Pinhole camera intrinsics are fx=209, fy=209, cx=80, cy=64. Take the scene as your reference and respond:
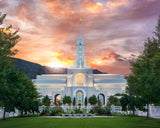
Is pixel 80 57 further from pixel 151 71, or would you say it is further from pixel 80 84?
pixel 151 71

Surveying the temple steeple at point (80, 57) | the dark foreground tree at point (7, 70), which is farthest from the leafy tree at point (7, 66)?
the temple steeple at point (80, 57)

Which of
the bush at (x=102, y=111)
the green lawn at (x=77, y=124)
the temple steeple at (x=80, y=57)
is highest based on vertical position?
the temple steeple at (x=80, y=57)

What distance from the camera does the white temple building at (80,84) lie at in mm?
65625

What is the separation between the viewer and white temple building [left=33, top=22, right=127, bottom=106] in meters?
65.6

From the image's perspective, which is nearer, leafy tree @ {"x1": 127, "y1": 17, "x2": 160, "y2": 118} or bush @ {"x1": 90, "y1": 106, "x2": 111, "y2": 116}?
leafy tree @ {"x1": 127, "y1": 17, "x2": 160, "y2": 118}

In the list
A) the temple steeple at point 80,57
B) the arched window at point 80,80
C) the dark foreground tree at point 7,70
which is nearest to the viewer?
the dark foreground tree at point 7,70

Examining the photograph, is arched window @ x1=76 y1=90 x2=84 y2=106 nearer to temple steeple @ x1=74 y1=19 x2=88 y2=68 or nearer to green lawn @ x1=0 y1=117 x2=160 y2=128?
temple steeple @ x1=74 y1=19 x2=88 y2=68

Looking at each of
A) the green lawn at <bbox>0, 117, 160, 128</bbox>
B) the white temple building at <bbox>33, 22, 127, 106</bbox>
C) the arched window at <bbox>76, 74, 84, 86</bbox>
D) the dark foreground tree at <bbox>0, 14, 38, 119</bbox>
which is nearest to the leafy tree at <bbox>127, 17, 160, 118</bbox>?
the green lawn at <bbox>0, 117, 160, 128</bbox>

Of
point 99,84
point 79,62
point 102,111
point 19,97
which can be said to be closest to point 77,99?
point 99,84

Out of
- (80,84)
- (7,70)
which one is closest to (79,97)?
(80,84)

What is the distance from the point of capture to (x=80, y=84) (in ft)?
224

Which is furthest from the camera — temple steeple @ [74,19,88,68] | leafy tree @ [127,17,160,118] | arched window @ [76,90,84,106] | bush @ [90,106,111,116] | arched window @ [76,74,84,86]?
temple steeple @ [74,19,88,68]

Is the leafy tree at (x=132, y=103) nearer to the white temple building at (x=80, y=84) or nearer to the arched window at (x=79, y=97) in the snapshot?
the white temple building at (x=80, y=84)

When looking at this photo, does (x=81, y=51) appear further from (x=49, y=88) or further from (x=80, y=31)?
(x=49, y=88)
